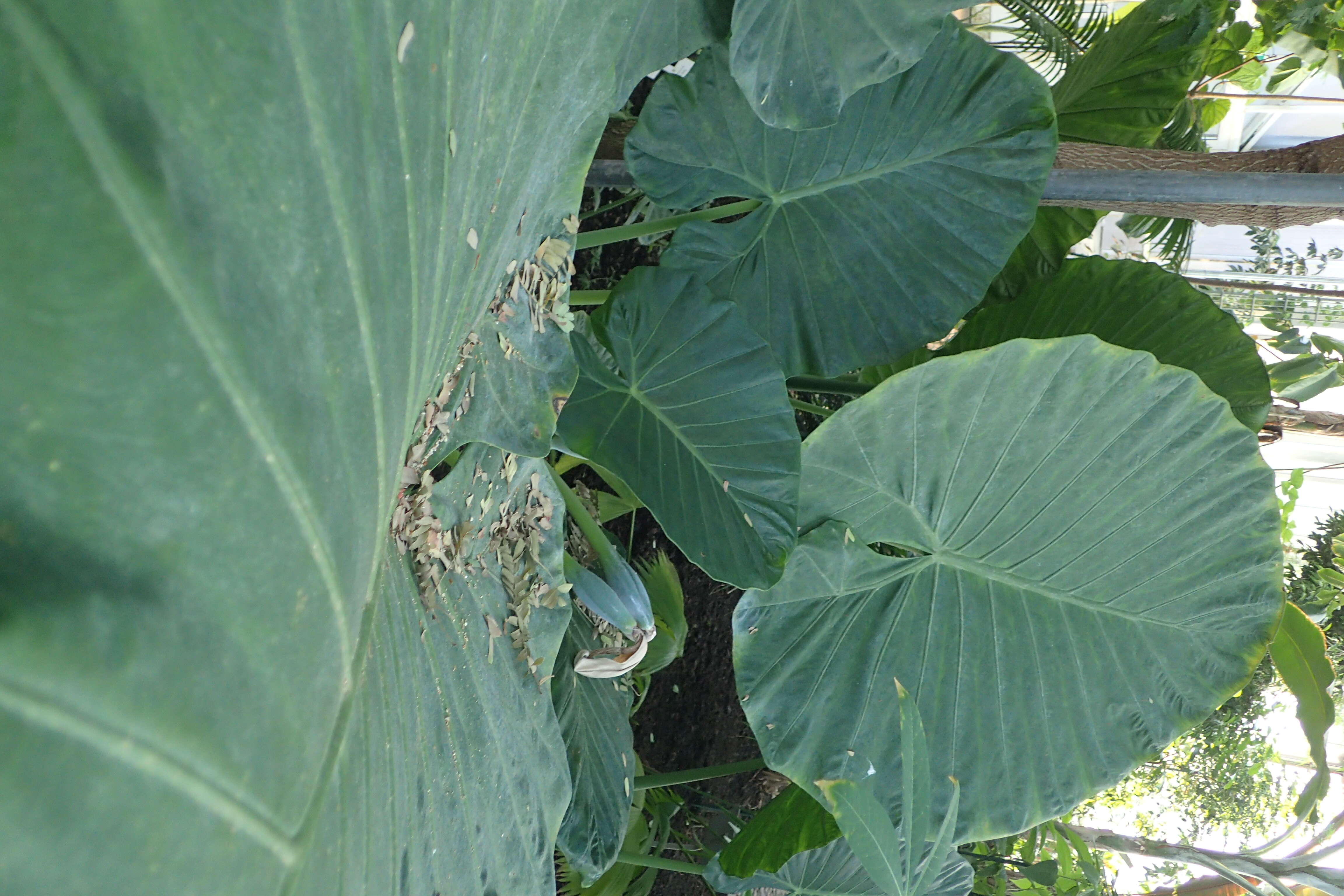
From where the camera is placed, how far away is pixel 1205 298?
3.92ft

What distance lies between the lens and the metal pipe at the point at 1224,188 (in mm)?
704

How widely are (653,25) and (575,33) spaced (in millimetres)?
502

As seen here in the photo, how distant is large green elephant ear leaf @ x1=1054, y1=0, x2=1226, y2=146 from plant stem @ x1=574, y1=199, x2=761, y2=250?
2.12ft

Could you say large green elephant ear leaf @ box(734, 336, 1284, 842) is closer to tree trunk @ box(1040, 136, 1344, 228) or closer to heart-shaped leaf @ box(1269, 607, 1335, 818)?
tree trunk @ box(1040, 136, 1344, 228)

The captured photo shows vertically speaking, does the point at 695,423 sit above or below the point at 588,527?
above

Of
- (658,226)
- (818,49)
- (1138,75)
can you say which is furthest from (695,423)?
(1138,75)

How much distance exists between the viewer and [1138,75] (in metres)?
1.40

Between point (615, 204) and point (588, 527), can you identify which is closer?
point (588, 527)

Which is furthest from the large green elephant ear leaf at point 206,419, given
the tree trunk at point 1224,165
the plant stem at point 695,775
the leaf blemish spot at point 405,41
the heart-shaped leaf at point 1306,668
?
the heart-shaped leaf at point 1306,668

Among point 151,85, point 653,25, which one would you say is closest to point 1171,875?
point 653,25

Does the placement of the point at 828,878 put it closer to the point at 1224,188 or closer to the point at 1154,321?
the point at 1154,321

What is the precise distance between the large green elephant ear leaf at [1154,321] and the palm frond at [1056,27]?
117cm

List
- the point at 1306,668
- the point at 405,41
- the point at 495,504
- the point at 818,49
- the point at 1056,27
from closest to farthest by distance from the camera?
1. the point at 405,41
2. the point at 495,504
3. the point at 818,49
4. the point at 1306,668
5. the point at 1056,27

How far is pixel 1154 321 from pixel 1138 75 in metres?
0.47
